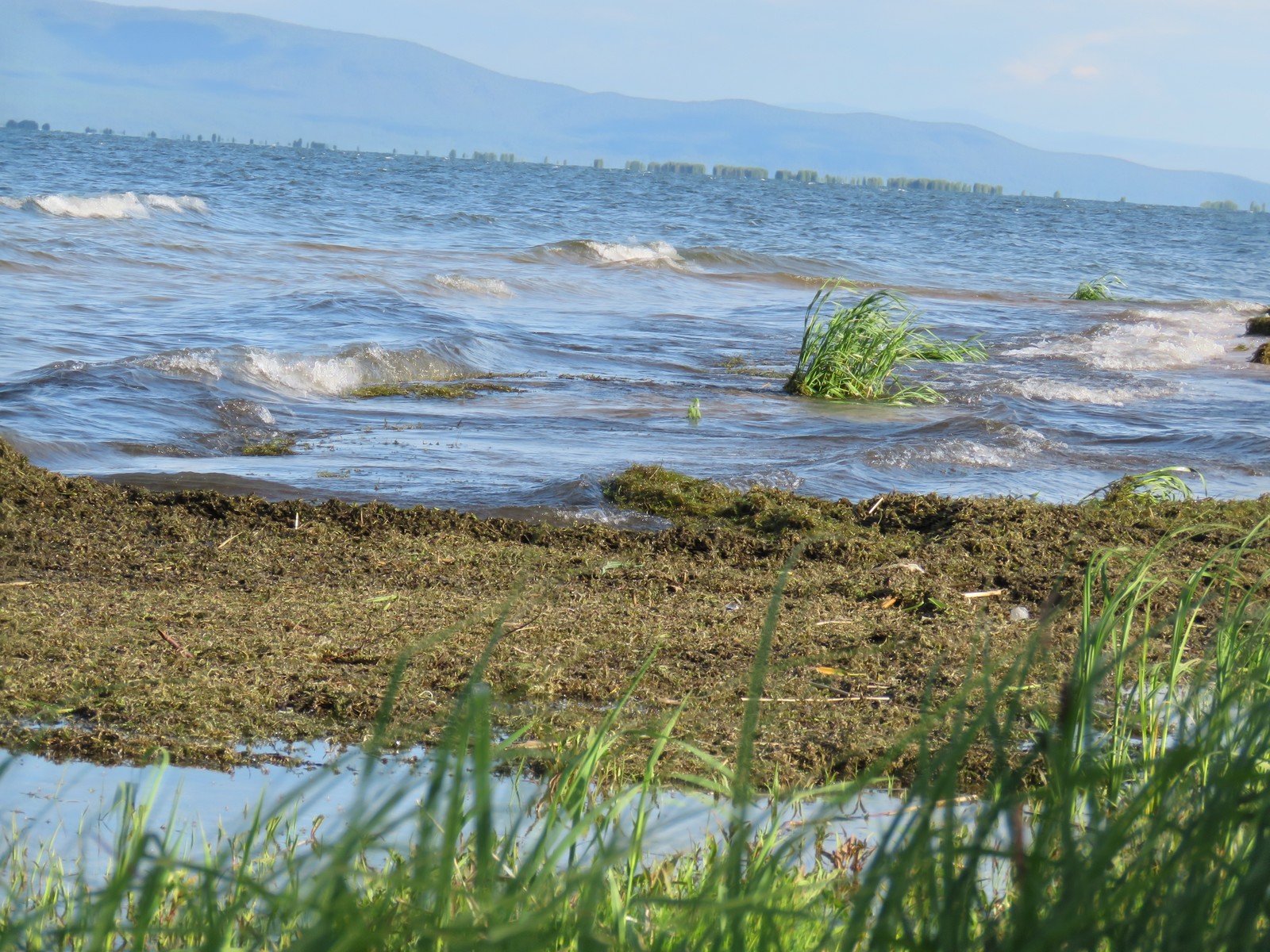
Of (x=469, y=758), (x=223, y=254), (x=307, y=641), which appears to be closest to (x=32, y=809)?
(x=469, y=758)

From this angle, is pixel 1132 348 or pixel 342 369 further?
pixel 1132 348

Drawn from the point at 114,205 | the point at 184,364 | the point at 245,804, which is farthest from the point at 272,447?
the point at 114,205

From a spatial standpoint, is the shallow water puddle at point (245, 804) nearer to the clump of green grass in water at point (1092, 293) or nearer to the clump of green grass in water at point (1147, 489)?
the clump of green grass in water at point (1147, 489)

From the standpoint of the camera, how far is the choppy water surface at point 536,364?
Answer: 7.20 meters

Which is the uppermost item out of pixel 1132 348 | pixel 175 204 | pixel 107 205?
pixel 175 204

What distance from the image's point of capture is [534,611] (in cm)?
386

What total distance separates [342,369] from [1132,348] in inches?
379

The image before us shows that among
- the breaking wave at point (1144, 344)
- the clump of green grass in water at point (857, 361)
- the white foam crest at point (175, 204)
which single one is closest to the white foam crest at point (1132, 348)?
the breaking wave at point (1144, 344)

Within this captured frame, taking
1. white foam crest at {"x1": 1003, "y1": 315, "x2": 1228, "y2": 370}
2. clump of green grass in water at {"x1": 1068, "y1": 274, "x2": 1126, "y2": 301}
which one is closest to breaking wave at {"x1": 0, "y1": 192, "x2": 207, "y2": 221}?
white foam crest at {"x1": 1003, "y1": 315, "x2": 1228, "y2": 370}

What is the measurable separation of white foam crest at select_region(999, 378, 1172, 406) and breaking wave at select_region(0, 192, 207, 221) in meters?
17.7

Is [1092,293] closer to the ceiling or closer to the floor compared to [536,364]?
closer to the ceiling

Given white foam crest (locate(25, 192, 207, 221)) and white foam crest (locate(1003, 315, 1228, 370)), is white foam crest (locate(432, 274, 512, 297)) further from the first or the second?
white foam crest (locate(25, 192, 207, 221))

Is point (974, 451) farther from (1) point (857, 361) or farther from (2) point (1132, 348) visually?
(2) point (1132, 348)

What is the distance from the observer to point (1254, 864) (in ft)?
4.19
